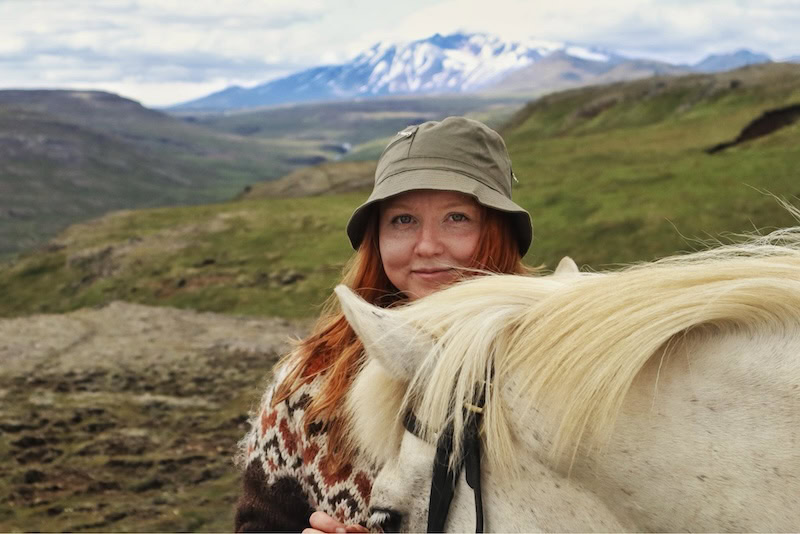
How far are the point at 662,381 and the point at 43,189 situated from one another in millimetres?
167031

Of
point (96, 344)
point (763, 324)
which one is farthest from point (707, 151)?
point (763, 324)

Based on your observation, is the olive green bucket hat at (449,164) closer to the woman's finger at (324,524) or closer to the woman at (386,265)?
the woman at (386,265)

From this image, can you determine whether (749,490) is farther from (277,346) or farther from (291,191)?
(291,191)

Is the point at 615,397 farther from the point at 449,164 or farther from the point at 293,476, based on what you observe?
the point at 293,476

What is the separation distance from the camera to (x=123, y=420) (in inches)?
458

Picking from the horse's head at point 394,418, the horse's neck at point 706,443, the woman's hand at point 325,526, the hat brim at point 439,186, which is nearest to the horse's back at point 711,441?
the horse's neck at point 706,443

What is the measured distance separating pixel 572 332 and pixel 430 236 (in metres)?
1.14

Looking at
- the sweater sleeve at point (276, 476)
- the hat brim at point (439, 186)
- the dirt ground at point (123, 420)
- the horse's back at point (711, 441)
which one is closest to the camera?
the horse's back at point (711, 441)

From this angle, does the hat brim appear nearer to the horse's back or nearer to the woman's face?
the woman's face

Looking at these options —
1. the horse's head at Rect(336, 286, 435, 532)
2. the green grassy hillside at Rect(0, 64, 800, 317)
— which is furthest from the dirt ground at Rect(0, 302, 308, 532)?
the horse's head at Rect(336, 286, 435, 532)

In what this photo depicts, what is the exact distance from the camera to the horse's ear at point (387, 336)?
1.61 m

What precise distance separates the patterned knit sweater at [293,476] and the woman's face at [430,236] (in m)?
0.54

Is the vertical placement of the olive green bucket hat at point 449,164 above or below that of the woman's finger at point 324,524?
above

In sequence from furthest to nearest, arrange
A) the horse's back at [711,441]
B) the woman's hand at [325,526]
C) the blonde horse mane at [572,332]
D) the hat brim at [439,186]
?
the hat brim at [439,186] → the woman's hand at [325,526] → the blonde horse mane at [572,332] → the horse's back at [711,441]
